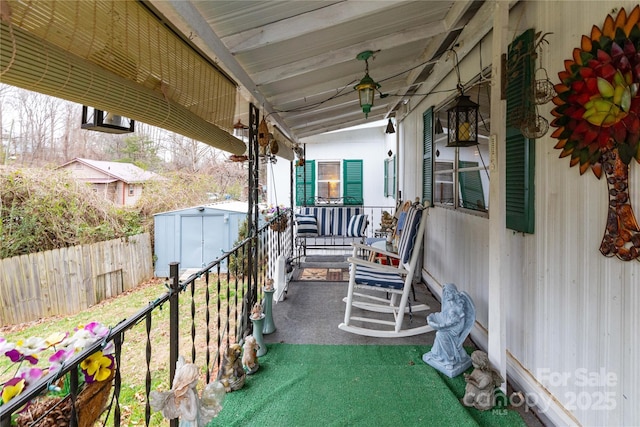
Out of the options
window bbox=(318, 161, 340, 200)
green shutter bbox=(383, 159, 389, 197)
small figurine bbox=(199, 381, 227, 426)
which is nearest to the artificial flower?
small figurine bbox=(199, 381, 227, 426)

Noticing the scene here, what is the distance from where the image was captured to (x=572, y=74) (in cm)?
143

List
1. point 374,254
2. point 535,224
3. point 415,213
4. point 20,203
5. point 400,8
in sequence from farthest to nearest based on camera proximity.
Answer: point 20,203, point 374,254, point 415,213, point 400,8, point 535,224

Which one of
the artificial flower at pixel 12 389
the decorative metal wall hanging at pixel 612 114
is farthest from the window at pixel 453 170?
the artificial flower at pixel 12 389

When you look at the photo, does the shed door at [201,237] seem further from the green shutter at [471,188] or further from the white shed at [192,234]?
the green shutter at [471,188]

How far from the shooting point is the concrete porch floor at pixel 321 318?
2.52 meters

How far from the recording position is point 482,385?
1.74 m

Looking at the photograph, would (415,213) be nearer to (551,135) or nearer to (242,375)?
(551,135)

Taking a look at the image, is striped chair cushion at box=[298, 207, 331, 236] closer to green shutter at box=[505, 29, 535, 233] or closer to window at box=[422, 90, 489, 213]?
window at box=[422, 90, 489, 213]

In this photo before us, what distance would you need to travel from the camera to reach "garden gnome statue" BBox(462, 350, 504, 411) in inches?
68.2

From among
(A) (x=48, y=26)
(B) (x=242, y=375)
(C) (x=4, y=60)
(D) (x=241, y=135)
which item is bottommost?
(B) (x=242, y=375)

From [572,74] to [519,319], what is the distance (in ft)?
4.53

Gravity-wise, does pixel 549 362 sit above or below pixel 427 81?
below

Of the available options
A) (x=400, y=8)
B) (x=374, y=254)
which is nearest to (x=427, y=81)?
(x=400, y=8)

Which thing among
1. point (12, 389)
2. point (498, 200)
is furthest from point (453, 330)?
point (12, 389)
